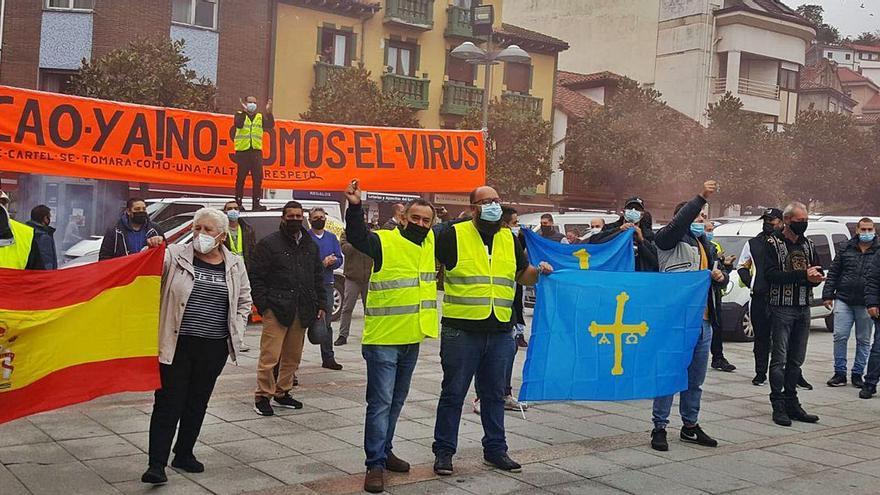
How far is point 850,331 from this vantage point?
11.2m

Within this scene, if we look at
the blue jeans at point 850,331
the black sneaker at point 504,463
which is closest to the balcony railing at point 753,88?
the blue jeans at point 850,331

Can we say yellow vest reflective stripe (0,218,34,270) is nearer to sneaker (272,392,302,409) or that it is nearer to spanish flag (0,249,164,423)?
spanish flag (0,249,164,423)

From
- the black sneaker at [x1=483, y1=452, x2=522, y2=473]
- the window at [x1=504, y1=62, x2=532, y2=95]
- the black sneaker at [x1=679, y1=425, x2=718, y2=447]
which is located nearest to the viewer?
the black sneaker at [x1=483, y1=452, x2=522, y2=473]

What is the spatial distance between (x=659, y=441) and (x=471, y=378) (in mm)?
1817

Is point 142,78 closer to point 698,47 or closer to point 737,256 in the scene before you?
point 737,256

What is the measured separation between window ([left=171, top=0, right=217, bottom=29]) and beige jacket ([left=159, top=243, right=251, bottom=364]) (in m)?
22.4

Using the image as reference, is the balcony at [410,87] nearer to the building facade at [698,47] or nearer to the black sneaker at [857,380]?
the building facade at [698,47]

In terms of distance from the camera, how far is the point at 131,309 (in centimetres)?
622

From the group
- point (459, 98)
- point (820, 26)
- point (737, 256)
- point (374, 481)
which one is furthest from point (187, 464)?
point (820, 26)

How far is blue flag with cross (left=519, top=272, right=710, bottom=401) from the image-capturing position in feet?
24.0

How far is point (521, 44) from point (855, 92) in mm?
50508

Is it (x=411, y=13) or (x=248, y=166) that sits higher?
(x=411, y=13)

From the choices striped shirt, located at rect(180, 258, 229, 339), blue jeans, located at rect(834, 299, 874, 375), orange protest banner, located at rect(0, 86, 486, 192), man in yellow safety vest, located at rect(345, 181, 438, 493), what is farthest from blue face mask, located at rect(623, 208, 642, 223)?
orange protest banner, located at rect(0, 86, 486, 192)

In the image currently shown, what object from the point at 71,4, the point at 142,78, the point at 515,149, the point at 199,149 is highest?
the point at 71,4
